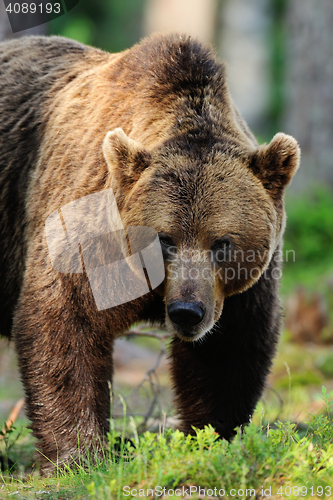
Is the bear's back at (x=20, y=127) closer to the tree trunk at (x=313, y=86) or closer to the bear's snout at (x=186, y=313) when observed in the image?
the bear's snout at (x=186, y=313)

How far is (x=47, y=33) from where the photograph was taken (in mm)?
8227

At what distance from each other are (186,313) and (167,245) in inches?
19.3

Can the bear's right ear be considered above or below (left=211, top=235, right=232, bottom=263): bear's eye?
above

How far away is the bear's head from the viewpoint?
3.84m

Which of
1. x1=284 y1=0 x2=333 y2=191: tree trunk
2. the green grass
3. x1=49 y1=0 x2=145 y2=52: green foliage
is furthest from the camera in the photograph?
x1=49 y1=0 x2=145 y2=52: green foliage

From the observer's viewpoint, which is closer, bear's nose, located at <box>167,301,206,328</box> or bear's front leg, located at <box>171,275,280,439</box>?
bear's nose, located at <box>167,301,206,328</box>

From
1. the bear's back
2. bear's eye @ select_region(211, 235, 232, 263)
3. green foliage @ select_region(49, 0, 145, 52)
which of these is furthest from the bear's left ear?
green foliage @ select_region(49, 0, 145, 52)

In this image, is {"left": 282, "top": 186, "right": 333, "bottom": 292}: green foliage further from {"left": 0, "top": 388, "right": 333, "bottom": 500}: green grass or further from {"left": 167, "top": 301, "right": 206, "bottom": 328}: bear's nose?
{"left": 0, "top": 388, "right": 333, "bottom": 500}: green grass

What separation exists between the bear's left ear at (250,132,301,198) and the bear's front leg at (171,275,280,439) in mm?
778

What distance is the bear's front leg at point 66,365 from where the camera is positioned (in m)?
4.25

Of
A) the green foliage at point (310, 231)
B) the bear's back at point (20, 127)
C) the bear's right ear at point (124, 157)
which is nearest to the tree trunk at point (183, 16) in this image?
the green foliage at point (310, 231)

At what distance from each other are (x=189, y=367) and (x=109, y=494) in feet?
6.89

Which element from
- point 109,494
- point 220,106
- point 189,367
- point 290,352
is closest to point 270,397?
point 290,352

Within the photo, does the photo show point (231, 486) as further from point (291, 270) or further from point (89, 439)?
point (291, 270)
